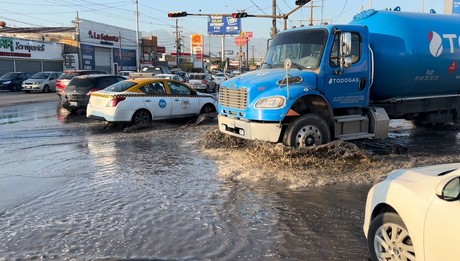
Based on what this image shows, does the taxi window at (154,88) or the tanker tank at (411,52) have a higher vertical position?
the tanker tank at (411,52)

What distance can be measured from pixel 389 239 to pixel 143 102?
34.1 ft

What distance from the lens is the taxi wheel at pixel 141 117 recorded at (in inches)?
522

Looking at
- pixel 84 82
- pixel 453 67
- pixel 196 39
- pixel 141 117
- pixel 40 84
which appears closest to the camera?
pixel 453 67

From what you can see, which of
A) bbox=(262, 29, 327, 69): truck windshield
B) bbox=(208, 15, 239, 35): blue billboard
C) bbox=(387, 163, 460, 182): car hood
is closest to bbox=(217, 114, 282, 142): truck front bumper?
bbox=(262, 29, 327, 69): truck windshield

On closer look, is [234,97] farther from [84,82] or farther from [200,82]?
[200,82]

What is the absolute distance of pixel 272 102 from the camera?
8180mm

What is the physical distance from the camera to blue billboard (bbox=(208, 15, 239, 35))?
5972 cm

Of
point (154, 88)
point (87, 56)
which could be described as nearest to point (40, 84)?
point (154, 88)

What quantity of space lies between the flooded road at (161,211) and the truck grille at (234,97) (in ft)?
3.82

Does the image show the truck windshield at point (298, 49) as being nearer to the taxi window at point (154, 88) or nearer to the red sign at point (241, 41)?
the taxi window at point (154, 88)

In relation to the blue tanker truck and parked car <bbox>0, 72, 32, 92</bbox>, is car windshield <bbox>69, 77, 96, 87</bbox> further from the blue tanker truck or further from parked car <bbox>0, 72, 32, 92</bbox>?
parked car <bbox>0, 72, 32, 92</bbox>

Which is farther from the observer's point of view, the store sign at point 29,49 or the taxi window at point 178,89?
the store sign at point 29,49

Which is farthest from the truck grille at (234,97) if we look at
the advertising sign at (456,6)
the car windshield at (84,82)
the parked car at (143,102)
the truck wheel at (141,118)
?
the advertising sign at (456,6)

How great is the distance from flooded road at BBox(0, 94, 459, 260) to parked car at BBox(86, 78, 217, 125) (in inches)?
121
